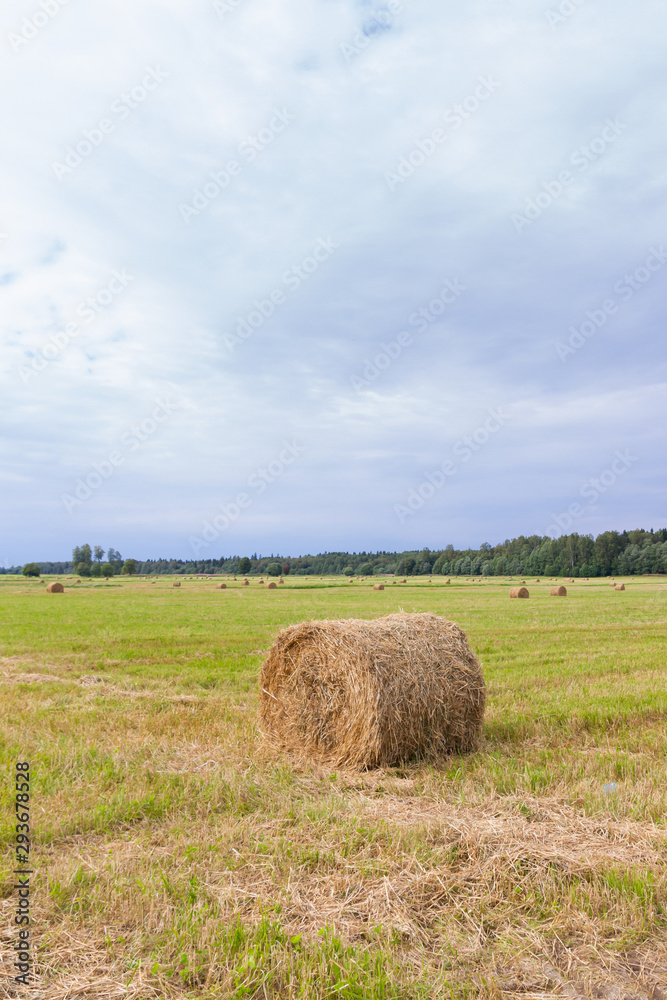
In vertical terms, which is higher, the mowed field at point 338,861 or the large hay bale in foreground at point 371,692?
the large hay bale in foreground at point 371,692

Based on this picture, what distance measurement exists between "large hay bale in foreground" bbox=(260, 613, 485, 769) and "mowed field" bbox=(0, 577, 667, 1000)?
33 cm

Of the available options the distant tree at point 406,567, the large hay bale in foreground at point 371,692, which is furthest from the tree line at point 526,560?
the large hay bale in foreground at point 371,692

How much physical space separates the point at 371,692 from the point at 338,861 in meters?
2.51

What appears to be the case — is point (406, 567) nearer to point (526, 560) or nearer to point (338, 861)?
point (526, 560)

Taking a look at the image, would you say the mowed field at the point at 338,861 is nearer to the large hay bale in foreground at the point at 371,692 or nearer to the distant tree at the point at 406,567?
the large hay bale in foreground at the point at 371,692

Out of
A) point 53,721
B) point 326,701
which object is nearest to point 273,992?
point 326,701

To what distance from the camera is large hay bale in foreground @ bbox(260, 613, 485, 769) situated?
6.78m

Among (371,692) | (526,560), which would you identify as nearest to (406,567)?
(526,560)

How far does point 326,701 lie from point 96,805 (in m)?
2.90

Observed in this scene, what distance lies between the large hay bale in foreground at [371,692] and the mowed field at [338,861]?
0.33 meters

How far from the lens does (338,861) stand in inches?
171

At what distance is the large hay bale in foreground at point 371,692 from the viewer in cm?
678

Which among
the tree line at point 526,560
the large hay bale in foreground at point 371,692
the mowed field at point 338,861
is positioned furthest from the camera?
the tree line at point 526,560

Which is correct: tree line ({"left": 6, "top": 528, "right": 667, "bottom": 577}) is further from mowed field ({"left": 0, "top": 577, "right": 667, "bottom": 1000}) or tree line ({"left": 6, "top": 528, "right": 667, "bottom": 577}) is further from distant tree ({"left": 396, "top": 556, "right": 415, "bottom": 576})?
mowed field ({"left": 0, "top": 577, "right": 667, "bottom": 1000})
